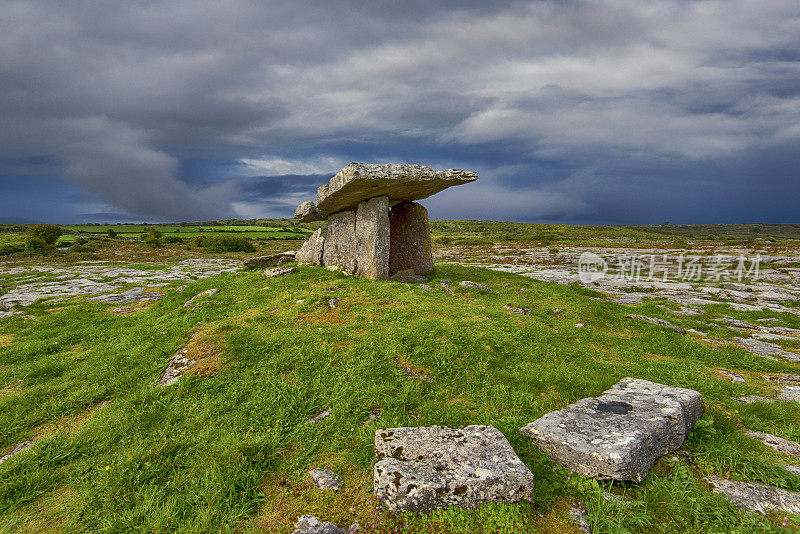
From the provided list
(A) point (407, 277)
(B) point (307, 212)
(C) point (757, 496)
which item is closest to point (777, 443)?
(C) point (757, 496)

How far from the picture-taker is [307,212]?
770 inches

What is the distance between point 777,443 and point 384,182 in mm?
12537

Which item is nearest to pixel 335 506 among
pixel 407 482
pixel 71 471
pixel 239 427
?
pixel 407 482

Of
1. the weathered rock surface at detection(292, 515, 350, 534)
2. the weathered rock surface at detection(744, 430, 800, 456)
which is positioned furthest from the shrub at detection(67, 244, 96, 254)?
the weathered rock surface at detection(744, 430, 800, 456)

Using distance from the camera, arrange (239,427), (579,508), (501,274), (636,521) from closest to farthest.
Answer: (636,521) → (579,508) → (239,427) → (501,274)

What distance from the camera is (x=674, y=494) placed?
12.6ft

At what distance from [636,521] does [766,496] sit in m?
1.83

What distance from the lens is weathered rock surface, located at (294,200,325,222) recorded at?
19.5m

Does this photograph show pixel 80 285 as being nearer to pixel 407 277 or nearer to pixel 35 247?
pixel 407 277

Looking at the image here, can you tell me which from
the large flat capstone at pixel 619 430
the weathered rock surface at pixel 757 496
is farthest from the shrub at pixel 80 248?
the weathered rock surface at pixel 757 496

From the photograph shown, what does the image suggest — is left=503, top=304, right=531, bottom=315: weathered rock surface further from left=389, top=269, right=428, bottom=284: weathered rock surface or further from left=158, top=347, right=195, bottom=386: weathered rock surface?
left=158, top=347, right=195, bottom=386: weathered rock surface

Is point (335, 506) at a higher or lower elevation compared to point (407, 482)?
lower

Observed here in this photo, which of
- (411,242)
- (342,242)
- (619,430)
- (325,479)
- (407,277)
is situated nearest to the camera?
(325,479)

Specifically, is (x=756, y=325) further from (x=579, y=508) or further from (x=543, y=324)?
(x=579, y=508)
